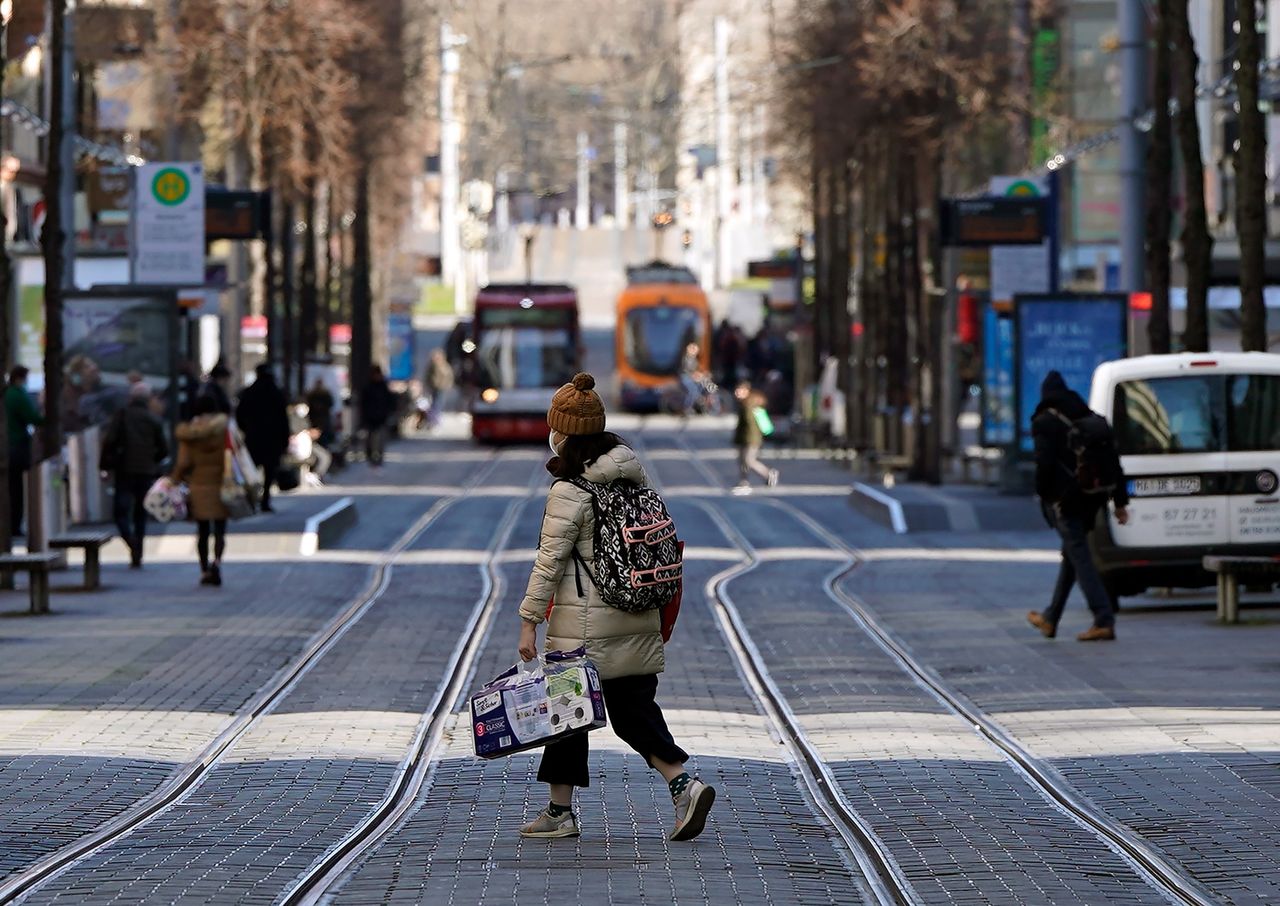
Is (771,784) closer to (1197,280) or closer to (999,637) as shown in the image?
(999,637)

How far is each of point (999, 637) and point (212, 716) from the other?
6504mm

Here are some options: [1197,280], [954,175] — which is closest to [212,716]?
[1197,280]

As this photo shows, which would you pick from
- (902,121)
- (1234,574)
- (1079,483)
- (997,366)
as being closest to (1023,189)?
(997,366)

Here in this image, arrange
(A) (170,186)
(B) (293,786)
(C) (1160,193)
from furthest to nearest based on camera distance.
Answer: (A) (170,186) → (C) (1160,193) → (B) (293,786)

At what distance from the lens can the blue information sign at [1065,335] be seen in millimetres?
32344

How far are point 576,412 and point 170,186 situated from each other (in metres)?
26.1

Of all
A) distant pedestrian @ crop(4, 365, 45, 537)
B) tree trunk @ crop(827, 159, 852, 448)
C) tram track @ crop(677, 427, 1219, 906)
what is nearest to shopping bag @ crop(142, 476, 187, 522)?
distant pedestrian @ crop(4, 365, 45, 537)

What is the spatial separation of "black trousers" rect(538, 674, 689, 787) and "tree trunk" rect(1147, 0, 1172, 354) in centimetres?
1967

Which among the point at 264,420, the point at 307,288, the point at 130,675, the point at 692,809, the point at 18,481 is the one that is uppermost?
the point at 307,288

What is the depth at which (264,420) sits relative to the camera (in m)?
32.3

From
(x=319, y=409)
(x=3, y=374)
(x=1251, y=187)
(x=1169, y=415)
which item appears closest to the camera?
(x=1169, y=415)

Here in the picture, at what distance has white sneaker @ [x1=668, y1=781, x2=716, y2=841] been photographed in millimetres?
9742

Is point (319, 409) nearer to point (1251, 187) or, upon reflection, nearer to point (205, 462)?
point (205, 462)

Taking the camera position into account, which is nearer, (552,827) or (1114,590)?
(552,827)
